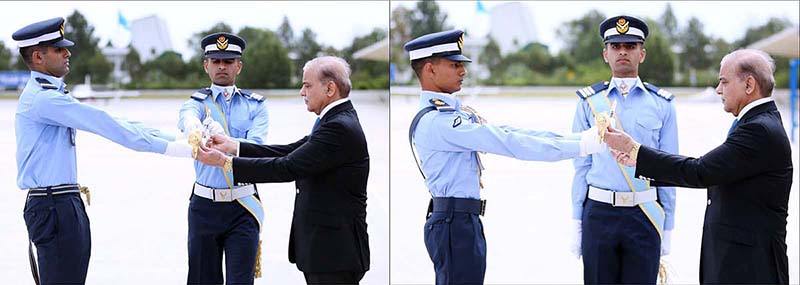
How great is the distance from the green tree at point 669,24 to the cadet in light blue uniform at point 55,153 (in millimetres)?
35817

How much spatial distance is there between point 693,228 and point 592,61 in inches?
1107

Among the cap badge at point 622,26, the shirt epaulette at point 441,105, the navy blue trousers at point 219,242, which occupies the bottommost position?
the navy blue trousers at point 219,242

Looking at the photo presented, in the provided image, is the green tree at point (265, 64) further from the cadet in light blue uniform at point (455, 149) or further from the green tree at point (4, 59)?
the cadet in light blue uniform at point (455, 149)

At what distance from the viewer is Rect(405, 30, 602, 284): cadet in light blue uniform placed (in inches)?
126

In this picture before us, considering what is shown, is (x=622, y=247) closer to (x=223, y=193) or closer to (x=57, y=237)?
(x=223, y=193)

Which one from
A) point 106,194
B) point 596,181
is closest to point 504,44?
point 106,194

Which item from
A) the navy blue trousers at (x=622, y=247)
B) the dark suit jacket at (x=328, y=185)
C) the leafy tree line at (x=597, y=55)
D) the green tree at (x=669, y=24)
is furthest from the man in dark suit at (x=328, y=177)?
the green tree at (x=669, y=24)

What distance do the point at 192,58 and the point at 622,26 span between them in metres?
25.8

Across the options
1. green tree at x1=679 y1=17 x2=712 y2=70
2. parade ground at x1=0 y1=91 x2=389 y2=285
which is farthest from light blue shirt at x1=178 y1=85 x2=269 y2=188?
green tree at x1=679 y1=17 x2=712 y2=70

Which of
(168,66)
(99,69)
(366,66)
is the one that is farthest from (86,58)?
(366,66)

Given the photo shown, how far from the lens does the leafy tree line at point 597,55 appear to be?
108ft

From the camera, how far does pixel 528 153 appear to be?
320 cm

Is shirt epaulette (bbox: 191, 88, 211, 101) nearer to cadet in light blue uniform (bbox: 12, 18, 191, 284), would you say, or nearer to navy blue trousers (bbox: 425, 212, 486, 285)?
cadet in light blue uniform (bbox: 12, 18, 191, 284)

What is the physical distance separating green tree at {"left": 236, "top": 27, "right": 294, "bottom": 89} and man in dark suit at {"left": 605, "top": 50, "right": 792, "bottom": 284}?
59.0ft
